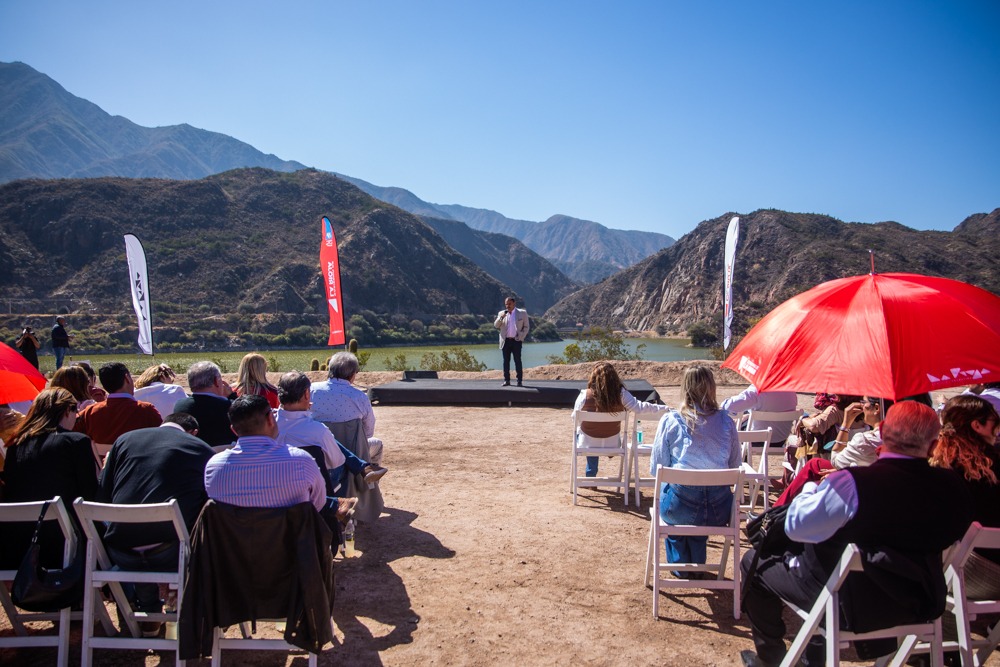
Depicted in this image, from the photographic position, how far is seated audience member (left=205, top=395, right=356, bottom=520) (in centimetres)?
261

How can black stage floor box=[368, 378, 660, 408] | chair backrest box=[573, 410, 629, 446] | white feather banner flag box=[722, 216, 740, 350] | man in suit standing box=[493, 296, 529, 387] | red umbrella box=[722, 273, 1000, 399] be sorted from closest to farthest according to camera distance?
red umbrella box=[722, 273, 1000, 399]
chair backrest box=[573, 410, 629, 446]
black stage floor box=[368, 378, 660, 408]
man in suit standing box=[493, 296, 529, 387]
white feather banner flag box=[722, 216, 740, 350]

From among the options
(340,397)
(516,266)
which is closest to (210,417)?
(340,397)

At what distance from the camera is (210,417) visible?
4.14 m

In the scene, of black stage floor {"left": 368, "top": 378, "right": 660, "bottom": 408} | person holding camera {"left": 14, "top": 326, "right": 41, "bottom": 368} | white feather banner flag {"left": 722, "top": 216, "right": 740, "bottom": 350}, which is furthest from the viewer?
person holding camera {"left": 14, "top": 326, "right": 41, "bottom": 368}

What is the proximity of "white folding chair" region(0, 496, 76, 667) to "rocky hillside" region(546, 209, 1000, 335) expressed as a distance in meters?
34.6

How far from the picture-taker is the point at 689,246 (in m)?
86.6

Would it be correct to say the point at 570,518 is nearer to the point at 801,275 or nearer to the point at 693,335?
the point at 693,335

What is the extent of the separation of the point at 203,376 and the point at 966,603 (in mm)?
4191

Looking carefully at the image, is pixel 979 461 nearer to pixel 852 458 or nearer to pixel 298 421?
pixel 852 458

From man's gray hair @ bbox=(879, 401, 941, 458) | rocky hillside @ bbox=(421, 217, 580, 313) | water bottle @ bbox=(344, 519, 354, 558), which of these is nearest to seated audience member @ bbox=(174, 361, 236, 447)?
water bottle @ bbox=(344, 519, 354, 558)

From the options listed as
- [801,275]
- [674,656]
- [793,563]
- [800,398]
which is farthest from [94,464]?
[801,275]

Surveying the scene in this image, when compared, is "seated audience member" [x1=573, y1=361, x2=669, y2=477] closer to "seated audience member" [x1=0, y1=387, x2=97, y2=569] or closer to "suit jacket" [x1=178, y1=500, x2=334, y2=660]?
"suit jacket" [x1=178, y1=500, x2=334, y2=660]

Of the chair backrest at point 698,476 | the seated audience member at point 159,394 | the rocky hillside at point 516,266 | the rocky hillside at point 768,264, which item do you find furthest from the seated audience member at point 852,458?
the rocky hillside at point 516,266

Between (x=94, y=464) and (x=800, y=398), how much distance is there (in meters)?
11.8
